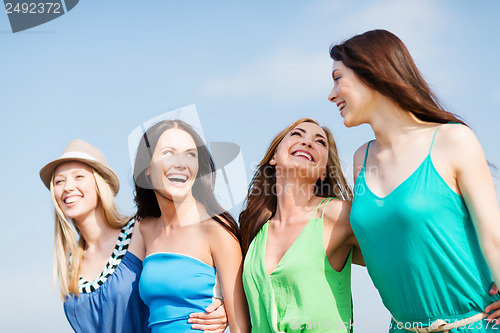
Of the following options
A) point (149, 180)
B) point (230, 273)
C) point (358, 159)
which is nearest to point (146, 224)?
point (149, 180)

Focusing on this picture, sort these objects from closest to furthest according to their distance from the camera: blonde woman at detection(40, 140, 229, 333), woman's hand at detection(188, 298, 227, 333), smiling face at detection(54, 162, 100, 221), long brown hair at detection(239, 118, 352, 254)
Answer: woman's hand at detection(188, 298, 227, 333) < long brown hair at detection(239, 118, 352, 254) < blonde woman at detection(40, 140, 229, 333) < smiling face at detection(54, 162, 100, 221)

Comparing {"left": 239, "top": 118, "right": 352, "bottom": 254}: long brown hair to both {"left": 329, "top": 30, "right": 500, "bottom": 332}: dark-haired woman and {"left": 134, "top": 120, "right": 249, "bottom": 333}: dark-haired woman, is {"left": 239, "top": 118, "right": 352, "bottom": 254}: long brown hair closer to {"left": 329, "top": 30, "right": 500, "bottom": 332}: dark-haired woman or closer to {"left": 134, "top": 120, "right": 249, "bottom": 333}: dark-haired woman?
{"left": 134, "top": 120, "right": 249, "bottom": 333}: dark-haired woman

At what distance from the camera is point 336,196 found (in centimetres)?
538

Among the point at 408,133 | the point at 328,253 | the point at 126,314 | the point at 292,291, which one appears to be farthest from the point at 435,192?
the point at 126,314

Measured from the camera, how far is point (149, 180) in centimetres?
546

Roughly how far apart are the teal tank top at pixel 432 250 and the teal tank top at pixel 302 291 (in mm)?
762

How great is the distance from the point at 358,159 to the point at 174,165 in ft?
5.97

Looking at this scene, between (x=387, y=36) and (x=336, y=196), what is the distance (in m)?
1.83

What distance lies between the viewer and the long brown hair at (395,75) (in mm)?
3912

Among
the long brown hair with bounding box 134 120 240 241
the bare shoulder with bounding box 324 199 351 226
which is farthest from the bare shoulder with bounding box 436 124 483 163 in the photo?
the long brown hair with bounding box 134 120 240 241

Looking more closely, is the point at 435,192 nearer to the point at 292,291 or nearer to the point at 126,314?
the point at 292,291

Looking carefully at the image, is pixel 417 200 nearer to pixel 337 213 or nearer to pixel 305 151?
pixel 337 213

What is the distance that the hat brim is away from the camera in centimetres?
577

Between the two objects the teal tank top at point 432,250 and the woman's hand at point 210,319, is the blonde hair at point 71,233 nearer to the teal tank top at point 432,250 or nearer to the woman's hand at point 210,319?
the woman's hand at point 210,319
